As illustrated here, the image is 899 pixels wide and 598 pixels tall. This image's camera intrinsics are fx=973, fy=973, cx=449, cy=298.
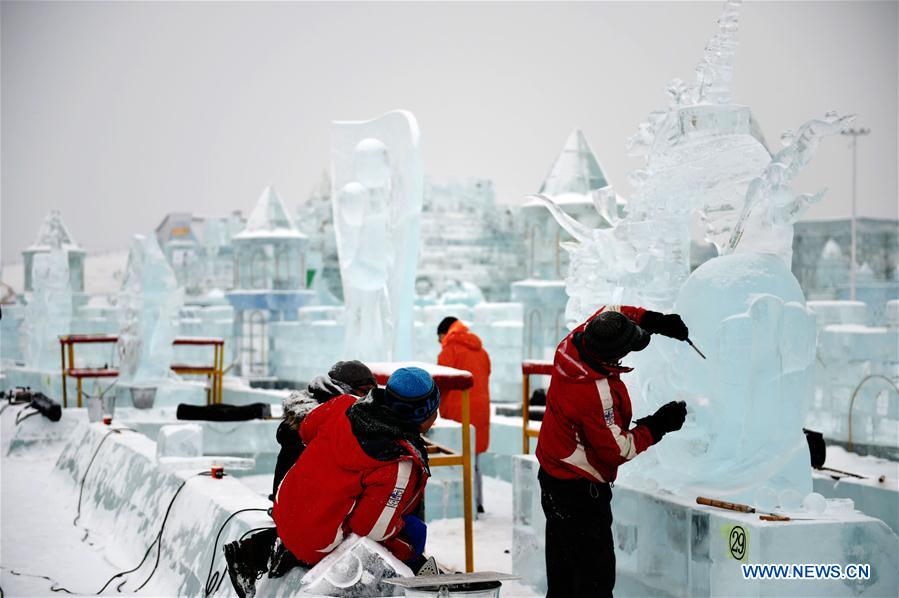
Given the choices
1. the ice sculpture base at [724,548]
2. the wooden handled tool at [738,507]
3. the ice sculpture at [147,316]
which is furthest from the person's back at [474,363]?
the ice sculpture at [147,316]

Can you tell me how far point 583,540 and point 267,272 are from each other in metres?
21.0

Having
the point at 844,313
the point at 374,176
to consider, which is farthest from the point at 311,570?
the point at 844,313

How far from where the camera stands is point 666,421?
4176 millimetres

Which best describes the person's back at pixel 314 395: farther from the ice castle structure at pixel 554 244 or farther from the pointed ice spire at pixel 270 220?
the pointed ice spire at pixel 270 220

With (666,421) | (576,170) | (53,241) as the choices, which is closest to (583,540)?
(666,421)

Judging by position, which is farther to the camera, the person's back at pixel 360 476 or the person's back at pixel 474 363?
the person's back at pixel 474 363

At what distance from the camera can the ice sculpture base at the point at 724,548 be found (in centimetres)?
420

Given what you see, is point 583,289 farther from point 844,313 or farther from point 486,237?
point 486,237

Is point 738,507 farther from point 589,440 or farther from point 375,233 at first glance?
point 375,233

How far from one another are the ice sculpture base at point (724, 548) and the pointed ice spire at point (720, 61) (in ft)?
7.48

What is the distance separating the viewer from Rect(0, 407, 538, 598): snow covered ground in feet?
19.8

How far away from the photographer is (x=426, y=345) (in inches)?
650

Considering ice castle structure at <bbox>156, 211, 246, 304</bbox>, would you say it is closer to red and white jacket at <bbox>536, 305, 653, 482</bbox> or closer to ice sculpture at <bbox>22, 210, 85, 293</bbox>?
ice sculpture at <bbox>22, 210, 85, 293</bbox>

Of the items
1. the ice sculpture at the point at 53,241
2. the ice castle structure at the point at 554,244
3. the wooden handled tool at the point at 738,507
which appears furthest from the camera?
the ice sculpture at the point at 53,241
